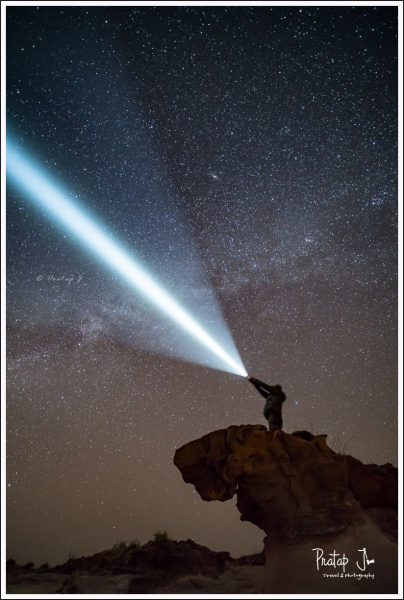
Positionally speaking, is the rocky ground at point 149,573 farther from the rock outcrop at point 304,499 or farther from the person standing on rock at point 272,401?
the person standing on rock at point 272,401

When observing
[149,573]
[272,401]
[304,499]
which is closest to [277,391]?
[272,401]

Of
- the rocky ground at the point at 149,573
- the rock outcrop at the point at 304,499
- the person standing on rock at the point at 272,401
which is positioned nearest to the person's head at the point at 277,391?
the person standing on rock at the point at 272,401

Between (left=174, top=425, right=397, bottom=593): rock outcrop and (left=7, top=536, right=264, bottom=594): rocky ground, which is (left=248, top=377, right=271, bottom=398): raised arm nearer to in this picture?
(left=174, top=425, right=397, bottom=593): rock outcrop

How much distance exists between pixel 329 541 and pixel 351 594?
120cm

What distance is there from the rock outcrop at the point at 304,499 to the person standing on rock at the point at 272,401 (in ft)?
2.10

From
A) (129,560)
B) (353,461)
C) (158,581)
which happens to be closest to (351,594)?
(353,461)

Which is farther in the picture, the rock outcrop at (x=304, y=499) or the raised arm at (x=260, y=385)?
the raised arm at (x=260, y=385)

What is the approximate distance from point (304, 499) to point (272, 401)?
2639 mm

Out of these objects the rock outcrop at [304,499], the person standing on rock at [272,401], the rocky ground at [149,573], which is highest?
the person standing on rock at [272,401]

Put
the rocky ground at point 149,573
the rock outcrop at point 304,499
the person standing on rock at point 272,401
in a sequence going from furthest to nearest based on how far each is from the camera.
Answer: the rocky ground at point 149,573 < the person standing on rock at point 272,401 < the rock outcrop at point 304,499

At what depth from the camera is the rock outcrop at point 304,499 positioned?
1255cm

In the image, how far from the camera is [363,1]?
12.9 m

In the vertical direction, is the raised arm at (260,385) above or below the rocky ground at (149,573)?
above

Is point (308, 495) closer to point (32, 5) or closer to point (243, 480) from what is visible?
point (243, 480)
